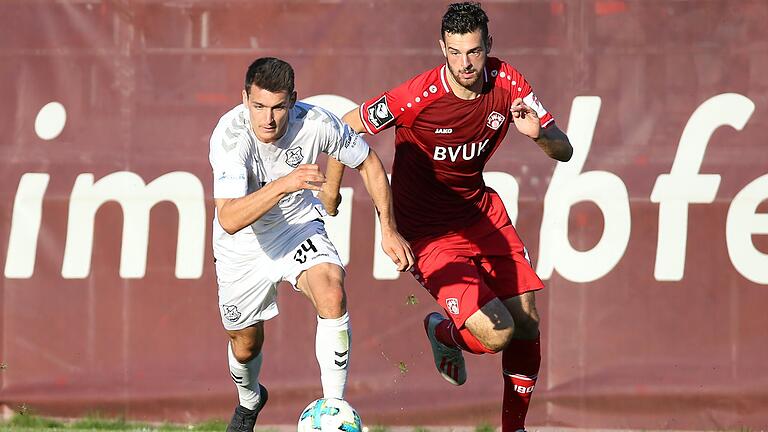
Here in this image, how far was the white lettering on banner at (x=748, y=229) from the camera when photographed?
9141 mm

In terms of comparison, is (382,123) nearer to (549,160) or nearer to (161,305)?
(549,160)

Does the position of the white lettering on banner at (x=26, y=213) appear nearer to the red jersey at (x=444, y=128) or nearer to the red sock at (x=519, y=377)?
the red jersey at (x=444, y=128)

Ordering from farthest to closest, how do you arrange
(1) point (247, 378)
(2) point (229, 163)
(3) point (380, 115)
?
(1) point (247, 378), (3) point (380, 115), (2) point (229, 163)

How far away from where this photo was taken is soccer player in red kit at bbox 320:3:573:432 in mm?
7113

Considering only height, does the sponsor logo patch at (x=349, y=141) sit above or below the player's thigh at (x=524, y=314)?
above

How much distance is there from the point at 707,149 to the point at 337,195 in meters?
3.28

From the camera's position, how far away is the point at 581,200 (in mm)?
9211

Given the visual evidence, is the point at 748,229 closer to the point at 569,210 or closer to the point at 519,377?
the point at 569,210

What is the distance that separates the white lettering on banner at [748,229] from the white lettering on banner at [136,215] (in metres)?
3.84

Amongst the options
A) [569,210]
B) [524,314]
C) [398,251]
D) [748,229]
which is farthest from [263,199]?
[748,229]

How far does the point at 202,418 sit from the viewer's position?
368 inches

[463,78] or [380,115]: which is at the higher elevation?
[463,78]

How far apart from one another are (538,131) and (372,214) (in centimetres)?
267

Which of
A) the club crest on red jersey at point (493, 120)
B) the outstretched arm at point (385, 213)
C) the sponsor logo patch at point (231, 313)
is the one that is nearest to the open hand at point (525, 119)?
the club crest on red jersey at point (493, 120)
